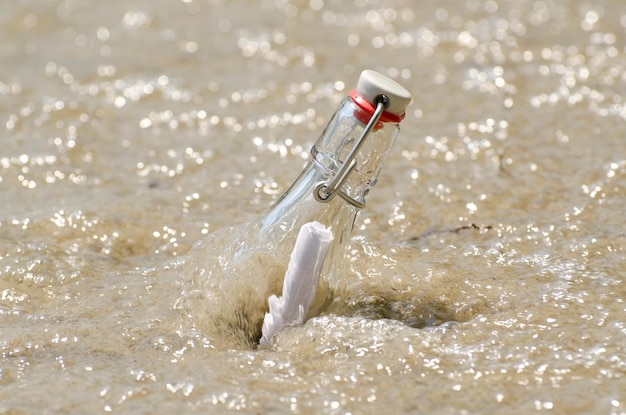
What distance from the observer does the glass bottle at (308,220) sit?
171 cm

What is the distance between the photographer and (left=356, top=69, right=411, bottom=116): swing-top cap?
1.65 metres

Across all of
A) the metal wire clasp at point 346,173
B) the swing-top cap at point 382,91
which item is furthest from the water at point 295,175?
the swing-top cap at point 382,91

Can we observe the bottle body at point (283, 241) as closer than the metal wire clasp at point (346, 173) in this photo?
No

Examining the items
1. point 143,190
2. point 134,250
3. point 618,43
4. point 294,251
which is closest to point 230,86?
point 143,190

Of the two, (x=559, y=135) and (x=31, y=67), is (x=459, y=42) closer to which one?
(x=559, y=135)

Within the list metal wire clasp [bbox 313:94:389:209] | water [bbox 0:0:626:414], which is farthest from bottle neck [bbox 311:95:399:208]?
water [bbox 0:0:626:414]

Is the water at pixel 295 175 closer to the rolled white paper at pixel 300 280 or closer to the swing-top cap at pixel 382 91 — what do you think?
the rolled white paper at pixel 300 280

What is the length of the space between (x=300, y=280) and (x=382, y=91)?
1.46 feet

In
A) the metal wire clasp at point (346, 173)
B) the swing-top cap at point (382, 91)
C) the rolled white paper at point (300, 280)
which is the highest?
the swing-top cap at point (382, 91)

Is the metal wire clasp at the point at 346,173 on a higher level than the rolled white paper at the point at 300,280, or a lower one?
higher

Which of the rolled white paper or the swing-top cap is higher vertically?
the swing-top cap

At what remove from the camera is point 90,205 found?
2.68 meters

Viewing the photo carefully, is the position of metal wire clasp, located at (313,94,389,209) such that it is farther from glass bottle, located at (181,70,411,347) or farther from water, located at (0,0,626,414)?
water, located at (0,0,626,414)

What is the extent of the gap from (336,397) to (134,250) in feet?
3.55
